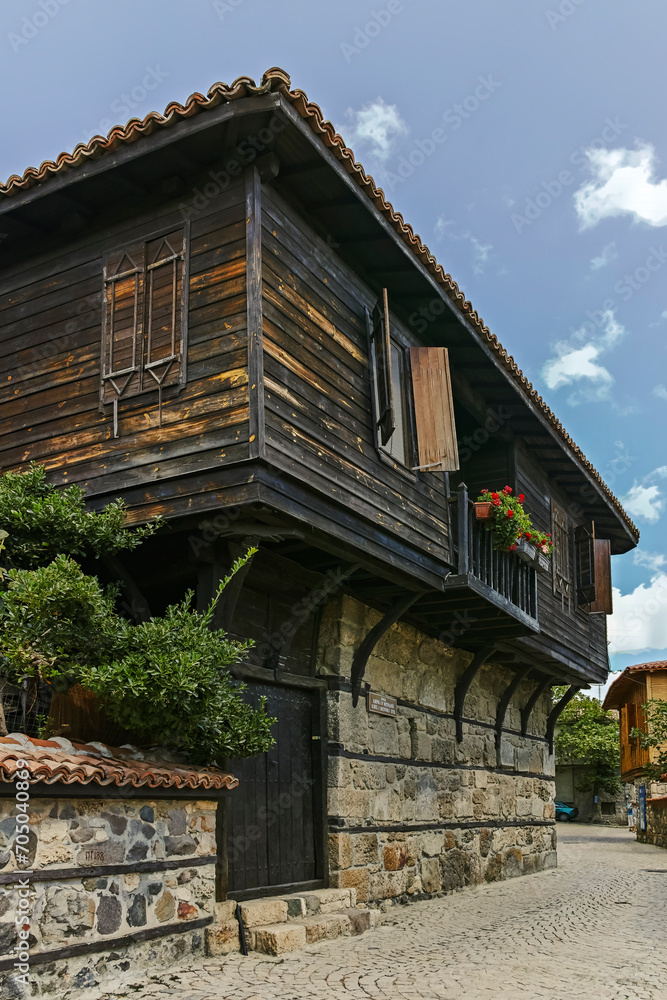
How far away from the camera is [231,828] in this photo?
22.7ft

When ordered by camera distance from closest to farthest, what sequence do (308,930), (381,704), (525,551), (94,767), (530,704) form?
(94,767), (308,930), (381,704), (525,551), (530,704)

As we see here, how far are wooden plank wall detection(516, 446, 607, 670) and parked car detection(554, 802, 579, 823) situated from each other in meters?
23.0

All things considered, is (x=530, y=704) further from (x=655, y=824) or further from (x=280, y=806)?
(x=655, y=824)

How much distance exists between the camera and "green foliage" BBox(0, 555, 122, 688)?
5.60 m

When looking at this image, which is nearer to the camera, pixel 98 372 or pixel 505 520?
pixel 98 372

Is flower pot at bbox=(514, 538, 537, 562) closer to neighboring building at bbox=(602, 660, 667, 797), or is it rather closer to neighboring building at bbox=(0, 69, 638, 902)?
neighboring building at bbox=(0, 69, 638, 902)

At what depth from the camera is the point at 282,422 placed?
641cm

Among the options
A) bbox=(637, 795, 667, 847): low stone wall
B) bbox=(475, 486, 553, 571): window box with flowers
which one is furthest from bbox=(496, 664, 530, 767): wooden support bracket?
bbox=(637, 795, 667, 847): low stone wall

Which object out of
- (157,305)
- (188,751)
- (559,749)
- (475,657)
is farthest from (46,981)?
(559,749)

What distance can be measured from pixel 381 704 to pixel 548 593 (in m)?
3.91

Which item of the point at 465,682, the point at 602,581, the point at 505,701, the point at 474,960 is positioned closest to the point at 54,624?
the point at 474,960

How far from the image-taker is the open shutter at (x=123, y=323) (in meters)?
6.93

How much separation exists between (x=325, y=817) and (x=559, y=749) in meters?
28.8

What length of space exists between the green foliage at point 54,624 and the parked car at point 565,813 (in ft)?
105
